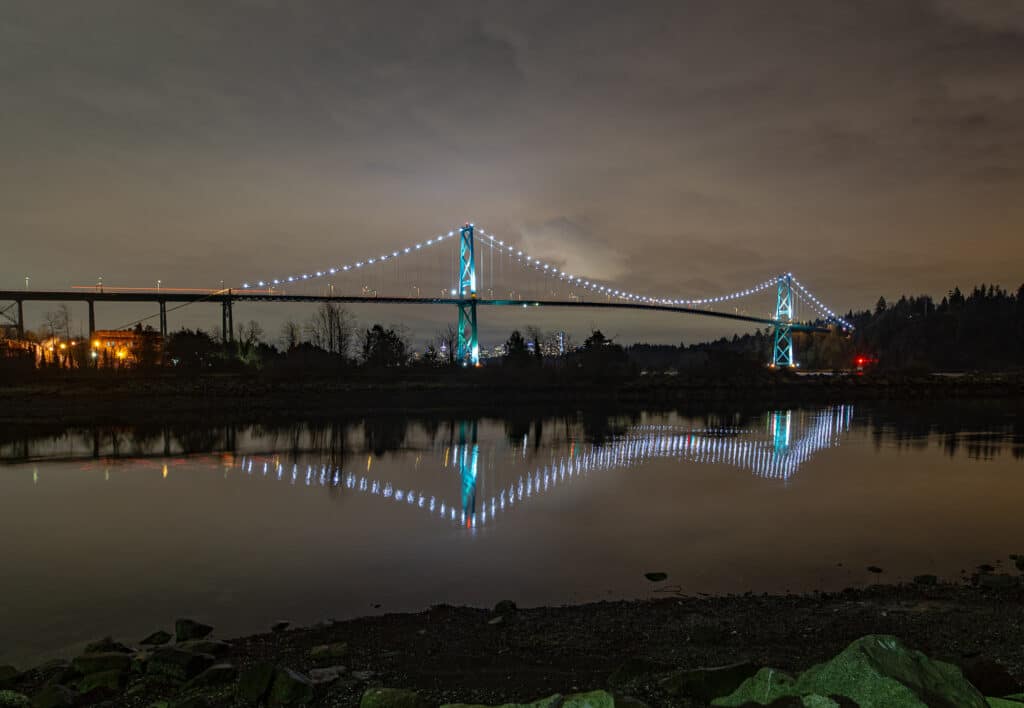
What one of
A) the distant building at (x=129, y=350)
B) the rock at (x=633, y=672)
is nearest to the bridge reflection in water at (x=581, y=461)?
the rock at (x=633, y=672)

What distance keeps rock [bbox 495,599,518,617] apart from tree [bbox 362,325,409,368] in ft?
135

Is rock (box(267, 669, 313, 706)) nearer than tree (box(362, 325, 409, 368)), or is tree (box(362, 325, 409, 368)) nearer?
rock (box(267, 669, 313, 706))

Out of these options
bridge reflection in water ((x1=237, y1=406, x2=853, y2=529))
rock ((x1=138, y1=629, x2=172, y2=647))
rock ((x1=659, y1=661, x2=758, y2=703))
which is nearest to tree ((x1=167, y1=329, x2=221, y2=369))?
bridge reflection in water ((x1=237, y1=406, x2=853, y2=529))

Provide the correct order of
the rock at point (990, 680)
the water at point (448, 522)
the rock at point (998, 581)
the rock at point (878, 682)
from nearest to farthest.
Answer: the rock at point (878, 682)
the rock at point (990, 680)
the rock at point (998, 581)
the water at point (448, 522)

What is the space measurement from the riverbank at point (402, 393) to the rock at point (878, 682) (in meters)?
31.8

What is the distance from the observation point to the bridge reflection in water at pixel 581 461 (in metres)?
14.6

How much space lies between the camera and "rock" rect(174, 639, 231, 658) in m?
6.01

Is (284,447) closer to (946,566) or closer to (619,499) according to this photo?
(619,499)

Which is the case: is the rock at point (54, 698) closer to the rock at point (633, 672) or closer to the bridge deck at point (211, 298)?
the rock at point (633, 672)

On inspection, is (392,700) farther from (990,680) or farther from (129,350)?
(129,350)

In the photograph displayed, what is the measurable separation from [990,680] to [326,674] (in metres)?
4.33

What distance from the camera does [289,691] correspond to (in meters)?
4.62

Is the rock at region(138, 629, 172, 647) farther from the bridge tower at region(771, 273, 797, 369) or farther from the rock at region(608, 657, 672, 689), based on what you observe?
the bridge tower at region(771, 273, 797, 369)

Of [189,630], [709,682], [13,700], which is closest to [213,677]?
[13,700]
